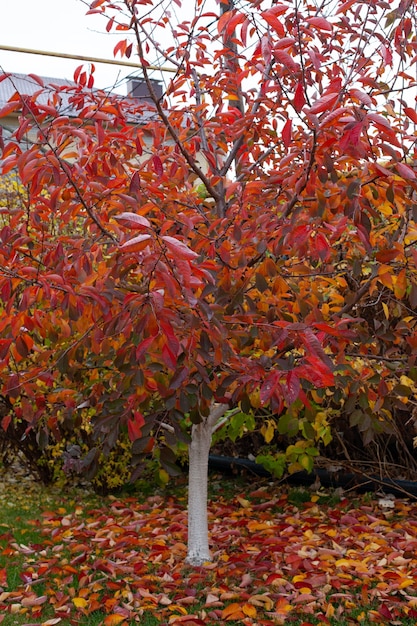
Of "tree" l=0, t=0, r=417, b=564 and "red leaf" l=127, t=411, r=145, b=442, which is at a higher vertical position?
"tree" l=0, t=0, r=417, b=564

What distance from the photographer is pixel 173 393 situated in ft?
7.72

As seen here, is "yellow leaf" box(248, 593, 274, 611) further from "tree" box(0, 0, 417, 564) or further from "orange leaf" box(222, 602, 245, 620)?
"tree" box(0, 0, 417, 564)

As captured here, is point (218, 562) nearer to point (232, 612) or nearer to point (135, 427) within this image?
point (232, 612)

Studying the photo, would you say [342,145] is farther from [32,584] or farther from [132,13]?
[32,584]

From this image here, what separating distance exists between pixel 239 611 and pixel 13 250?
5.38 feet

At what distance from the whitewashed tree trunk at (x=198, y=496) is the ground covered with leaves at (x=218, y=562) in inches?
3.4

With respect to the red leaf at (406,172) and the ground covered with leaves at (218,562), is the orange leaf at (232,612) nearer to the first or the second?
the ground covered with leaves at (218,562)

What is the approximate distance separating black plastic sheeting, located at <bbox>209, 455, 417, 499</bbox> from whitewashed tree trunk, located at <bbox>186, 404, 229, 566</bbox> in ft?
5.32

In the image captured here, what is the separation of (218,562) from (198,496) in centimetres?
34

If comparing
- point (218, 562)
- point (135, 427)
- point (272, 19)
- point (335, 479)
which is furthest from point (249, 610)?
point (335, 479)

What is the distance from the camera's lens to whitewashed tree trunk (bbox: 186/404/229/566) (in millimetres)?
3336

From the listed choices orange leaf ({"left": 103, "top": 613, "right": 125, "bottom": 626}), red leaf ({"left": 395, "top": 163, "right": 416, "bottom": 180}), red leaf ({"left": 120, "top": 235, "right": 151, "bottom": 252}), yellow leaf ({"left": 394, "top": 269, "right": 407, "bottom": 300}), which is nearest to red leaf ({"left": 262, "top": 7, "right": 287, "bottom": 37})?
red leaf ({"left": 395, "top": 163, "right": 416, "bottom": 180})

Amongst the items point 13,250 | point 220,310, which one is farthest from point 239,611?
point 13,250

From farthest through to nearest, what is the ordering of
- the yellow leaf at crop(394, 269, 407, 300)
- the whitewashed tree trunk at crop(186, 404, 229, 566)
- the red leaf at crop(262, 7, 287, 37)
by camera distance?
the whitewashed tree trunk at crop(186, 404, 229, 566) → the yellow leaf at crop(394, 269, 407, 300) → the red leaf at crop(262, 7, 287, 37)
